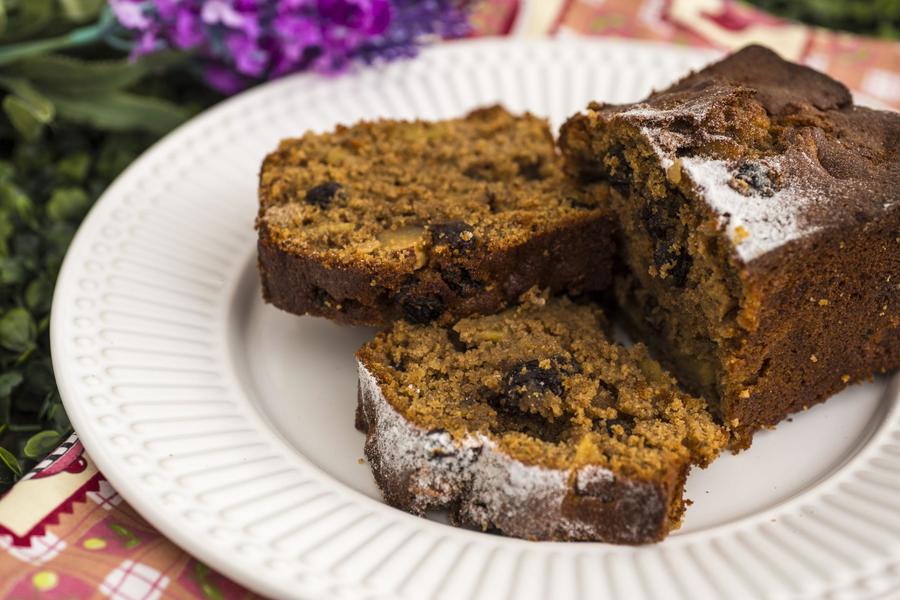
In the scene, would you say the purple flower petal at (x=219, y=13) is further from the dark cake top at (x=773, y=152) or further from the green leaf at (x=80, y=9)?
the dark cake top at (x=773, y=152)

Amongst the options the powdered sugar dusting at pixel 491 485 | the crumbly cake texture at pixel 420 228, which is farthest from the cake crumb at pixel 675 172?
the powdered sugar dusting at pixel 491 485

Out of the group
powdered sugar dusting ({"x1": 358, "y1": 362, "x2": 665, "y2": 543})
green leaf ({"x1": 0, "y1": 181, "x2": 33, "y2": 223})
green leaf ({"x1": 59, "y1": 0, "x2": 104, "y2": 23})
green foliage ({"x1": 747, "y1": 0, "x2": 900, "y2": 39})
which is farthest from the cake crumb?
green foliage ({"x1": 747, "y1": 0, "x2": 900, "y2": 39})

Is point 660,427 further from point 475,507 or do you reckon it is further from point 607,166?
point 607,166

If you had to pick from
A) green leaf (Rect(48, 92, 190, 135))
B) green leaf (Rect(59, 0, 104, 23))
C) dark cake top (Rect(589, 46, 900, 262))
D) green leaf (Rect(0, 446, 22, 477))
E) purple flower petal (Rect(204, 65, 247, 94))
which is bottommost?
green leaf (Rect(0, 446, 22, 477))

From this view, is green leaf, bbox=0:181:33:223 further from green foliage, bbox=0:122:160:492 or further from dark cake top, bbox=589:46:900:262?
dark cake top, bbox=589:46:900:262

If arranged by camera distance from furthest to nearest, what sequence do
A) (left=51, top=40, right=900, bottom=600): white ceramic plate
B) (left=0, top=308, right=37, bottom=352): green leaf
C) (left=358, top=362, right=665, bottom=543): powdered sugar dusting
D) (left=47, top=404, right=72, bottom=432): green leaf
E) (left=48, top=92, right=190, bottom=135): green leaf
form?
(left=48, top=92, right=190, bottom=135): green leaf
(left=0, top=308, right=37, bottom=352): green leaf
(left=47, top=404, right=72, bottom=432): green leaf
(left=358, top=362, right=665, bottom=543): powdered sugar dusting
(left=51, top=40, right=900, bottom=600): white ceramic plate

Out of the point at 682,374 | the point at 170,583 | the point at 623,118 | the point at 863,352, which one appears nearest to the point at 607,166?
the point at 623,118
